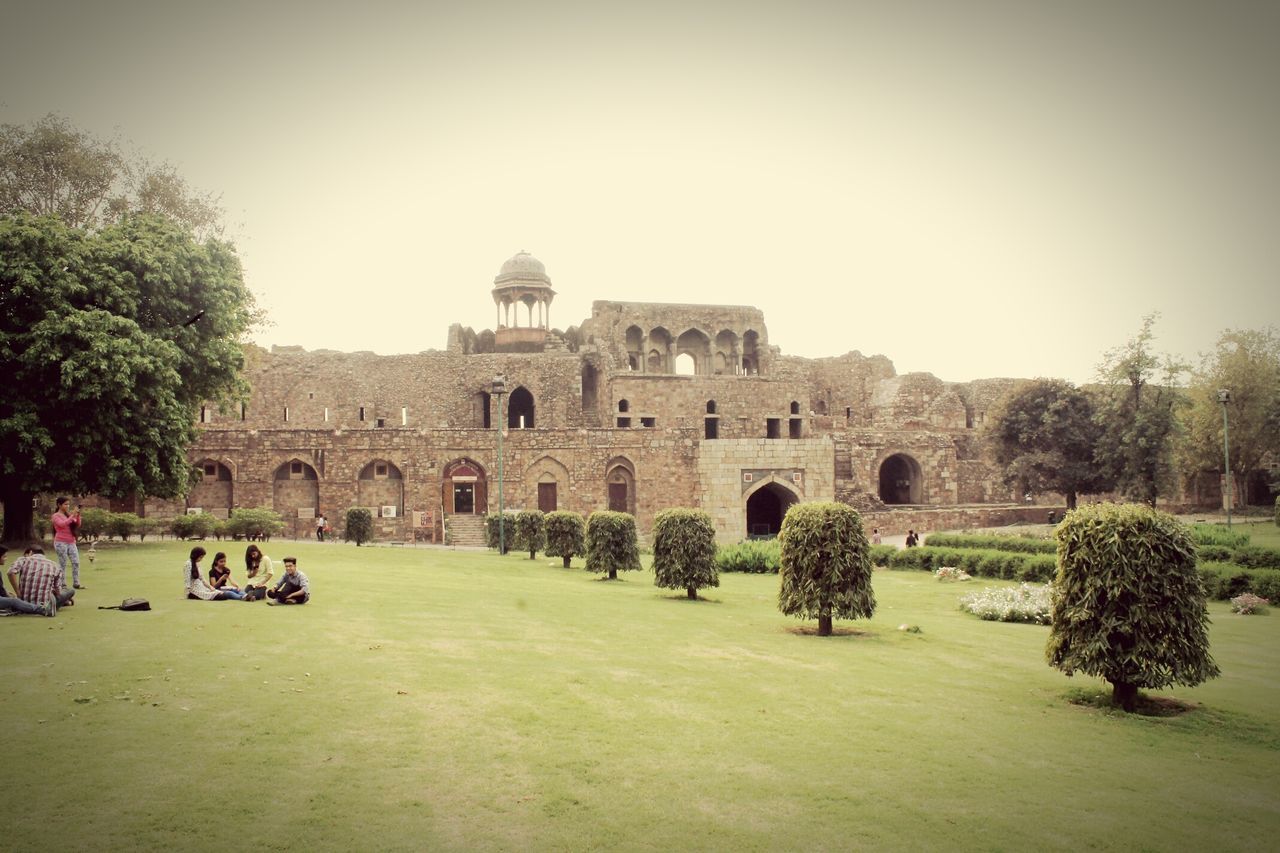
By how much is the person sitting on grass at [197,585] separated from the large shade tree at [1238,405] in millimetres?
46207

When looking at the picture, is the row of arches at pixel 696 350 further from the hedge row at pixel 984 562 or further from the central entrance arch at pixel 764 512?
the hedge row at pixel 984 562

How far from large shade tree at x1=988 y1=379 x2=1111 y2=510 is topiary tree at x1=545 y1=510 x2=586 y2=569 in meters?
27.1

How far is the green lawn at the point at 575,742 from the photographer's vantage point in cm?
604

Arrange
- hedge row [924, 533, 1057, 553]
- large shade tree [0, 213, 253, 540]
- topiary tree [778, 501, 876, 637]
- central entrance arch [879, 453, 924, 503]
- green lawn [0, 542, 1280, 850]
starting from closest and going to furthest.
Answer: green lawn [0, 542, 1280, 850] < topiary tree [778, 501, 876, 637] < large shade tree [0, 213, 253, 540] < hedge row [924, 533, 1057, 553] < central entrance arch [879, 453, 924, 503]

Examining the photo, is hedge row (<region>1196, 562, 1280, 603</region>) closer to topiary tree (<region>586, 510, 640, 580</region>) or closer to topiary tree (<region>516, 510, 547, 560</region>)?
topiary tree (<region>586, 510, 640, 580</region>)

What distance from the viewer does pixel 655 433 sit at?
40062 mm

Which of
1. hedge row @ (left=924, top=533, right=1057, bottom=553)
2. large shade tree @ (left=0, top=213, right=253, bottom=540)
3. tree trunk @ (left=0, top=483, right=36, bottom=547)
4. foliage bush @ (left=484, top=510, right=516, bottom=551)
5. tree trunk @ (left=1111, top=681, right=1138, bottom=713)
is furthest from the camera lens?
foliage bush @ (left=484, top=510, right=516, bottom=551)

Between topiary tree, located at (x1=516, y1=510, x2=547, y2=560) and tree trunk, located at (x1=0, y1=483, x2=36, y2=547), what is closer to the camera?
tree trunk, located at (x1=0, y1=483, x2=36, y2=547)

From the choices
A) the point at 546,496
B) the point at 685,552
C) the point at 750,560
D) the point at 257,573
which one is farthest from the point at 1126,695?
the point at 546,496

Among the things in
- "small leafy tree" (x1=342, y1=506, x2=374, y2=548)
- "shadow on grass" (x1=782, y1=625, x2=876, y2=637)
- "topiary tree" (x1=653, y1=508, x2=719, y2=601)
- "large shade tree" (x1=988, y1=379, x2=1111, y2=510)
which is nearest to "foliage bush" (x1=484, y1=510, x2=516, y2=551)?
"small leafy tree" (x1=342, y1=506, x2=374, y2=548)

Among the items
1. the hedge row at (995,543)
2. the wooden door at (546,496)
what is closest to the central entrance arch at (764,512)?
the wooden door at (546,496)

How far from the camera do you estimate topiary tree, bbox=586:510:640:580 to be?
20969 millimetres

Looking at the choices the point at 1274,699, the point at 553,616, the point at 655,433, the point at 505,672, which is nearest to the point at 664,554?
the point at 553,616

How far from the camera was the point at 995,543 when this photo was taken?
89.4 ft
